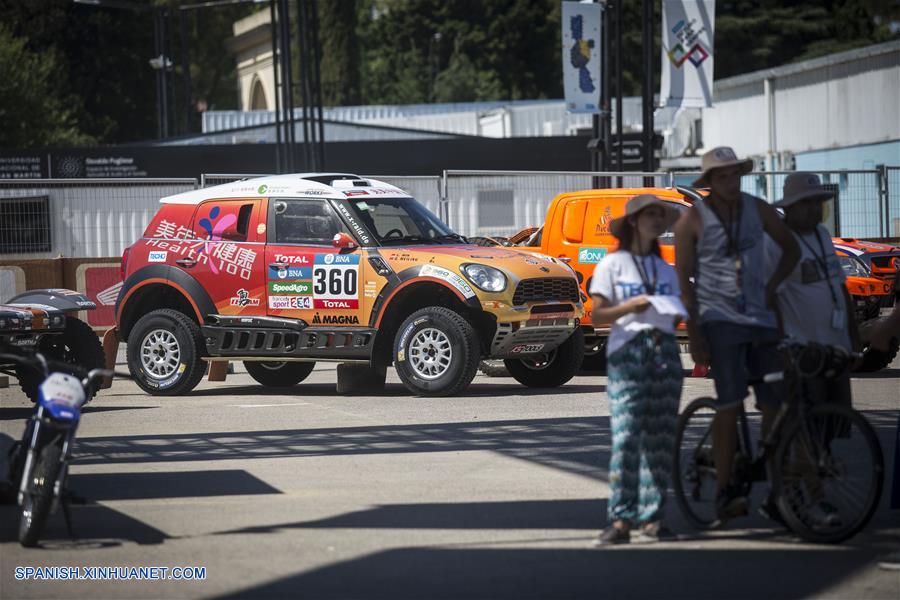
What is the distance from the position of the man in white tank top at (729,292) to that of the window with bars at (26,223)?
17535 mm

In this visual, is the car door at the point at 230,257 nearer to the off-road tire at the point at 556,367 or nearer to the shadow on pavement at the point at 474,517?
the off-road tire at the point at 556,367

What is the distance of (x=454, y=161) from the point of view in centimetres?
4075

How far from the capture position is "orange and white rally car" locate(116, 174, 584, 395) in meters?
14.9

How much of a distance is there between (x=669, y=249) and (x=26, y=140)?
54783 millimetres

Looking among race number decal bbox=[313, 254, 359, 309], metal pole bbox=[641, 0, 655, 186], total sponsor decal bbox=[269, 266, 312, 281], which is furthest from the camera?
metal pole bbox=[641, 0, 655, 186]

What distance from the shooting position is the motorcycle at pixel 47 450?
7711mm

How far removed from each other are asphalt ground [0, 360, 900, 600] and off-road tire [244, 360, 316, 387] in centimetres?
331

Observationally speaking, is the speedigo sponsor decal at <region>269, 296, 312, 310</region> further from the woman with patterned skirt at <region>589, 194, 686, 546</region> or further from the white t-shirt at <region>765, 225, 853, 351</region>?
the woman with patterned skirt at <region>589, 194, 686, 546</region>

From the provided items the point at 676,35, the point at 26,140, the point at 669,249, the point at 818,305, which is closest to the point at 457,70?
the point at 26,140

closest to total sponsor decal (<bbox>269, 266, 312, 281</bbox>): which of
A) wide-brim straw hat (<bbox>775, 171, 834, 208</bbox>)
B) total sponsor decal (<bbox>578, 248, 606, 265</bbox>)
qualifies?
total sponsor decal (<bbox>578, 248, 606, 265</bbox>)

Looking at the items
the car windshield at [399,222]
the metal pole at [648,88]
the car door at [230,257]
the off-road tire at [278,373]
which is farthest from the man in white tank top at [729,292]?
the metal pole at [648,88]

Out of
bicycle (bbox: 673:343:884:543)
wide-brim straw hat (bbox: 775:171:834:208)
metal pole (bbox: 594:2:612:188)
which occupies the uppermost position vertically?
metal pole (bbox: 594:2:612:188)

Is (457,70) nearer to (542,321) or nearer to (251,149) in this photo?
(251,149)

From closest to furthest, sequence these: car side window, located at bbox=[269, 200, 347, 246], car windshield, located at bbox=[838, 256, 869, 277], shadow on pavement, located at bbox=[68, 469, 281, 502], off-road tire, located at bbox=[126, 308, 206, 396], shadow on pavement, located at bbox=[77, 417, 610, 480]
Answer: shadow on pavement, located at bbox=[68, 469, 281, 502], shadow on pavement, located at bbox=[77, 417, 610, 480], car side window, located at bbox=[269, 200, 347, 246], off-road tire, located at bbox=[126, 308, 206, 396], car windshield, located at bbox=[838, 256, 869, 277]
